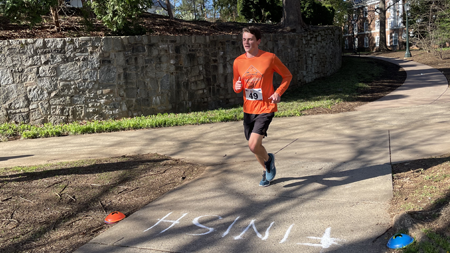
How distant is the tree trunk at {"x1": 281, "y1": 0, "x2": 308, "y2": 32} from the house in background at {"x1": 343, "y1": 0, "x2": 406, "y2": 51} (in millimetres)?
35827

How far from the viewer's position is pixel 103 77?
9.82 meters

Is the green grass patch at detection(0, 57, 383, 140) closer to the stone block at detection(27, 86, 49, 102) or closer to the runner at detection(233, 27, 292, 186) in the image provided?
the stone block at detection(27, 86, 49, 102)

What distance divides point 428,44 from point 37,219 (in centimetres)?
2504

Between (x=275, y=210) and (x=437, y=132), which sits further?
(x=437, y=132)

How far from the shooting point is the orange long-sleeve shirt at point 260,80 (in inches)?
181

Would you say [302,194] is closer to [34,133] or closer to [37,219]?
[37,219]

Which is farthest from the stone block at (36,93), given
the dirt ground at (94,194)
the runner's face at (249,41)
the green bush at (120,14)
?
the runner's face at (249,41)

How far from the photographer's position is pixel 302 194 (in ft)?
14.9

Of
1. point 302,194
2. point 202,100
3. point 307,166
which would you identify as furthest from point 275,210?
point 202,100

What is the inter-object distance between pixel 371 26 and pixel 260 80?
189ft

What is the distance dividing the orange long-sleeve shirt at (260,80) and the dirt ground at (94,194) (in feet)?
5.08

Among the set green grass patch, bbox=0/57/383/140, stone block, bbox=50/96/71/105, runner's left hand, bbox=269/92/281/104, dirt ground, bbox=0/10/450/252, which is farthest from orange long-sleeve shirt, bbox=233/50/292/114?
stone block, bbox=50/96/71/105

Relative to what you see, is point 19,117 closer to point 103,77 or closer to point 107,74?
point 103,77

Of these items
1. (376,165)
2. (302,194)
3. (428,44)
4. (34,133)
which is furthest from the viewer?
(428,44)
